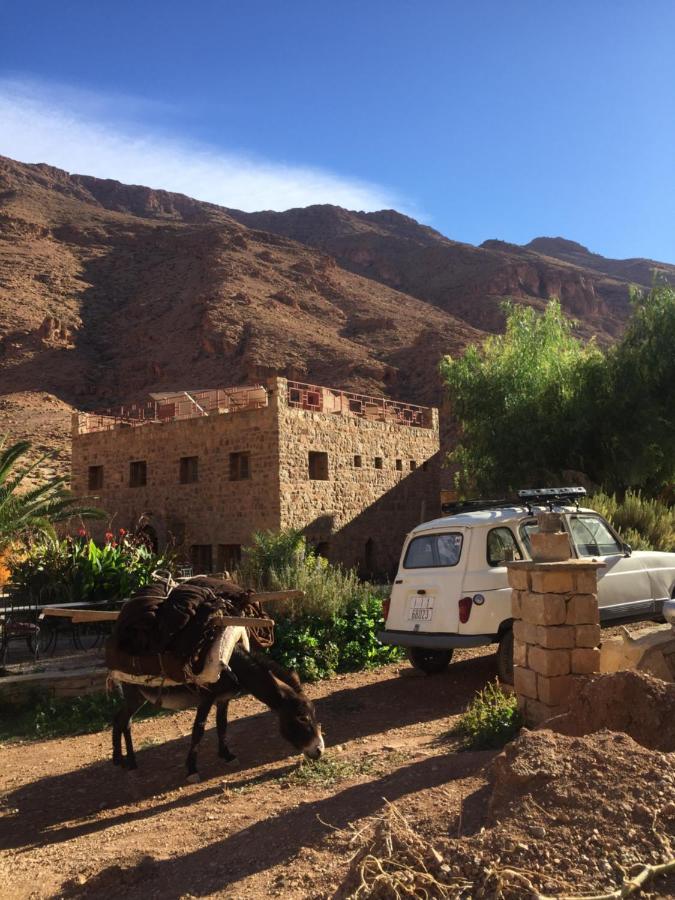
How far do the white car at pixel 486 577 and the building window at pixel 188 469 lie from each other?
1481 cm

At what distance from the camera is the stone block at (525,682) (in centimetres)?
564

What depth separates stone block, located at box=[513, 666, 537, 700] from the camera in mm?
5641

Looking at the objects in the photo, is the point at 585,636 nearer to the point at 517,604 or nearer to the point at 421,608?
the point at 517,604

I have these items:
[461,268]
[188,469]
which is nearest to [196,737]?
[188,469]

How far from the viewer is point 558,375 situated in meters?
19.0

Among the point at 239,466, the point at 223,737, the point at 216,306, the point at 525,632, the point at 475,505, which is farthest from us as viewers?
the point at 216,306

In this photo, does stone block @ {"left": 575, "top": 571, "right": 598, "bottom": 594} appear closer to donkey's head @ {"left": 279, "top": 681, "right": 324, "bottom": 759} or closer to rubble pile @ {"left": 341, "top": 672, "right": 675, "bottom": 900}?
rubble pile @ {"left": 341, "top": 672, "right": 675, "bottom": 900}

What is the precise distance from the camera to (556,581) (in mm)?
5613

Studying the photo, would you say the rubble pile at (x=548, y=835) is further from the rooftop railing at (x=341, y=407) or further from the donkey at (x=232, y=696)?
the rooftop railing at (x=341, y=407)

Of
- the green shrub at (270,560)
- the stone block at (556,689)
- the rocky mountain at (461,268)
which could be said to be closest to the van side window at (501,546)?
the stone block at (556,689)

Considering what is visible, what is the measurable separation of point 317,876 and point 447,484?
30.6 metres

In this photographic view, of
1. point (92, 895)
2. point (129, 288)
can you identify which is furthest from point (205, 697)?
point (129, 288)

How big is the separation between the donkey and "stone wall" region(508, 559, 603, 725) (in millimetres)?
1739

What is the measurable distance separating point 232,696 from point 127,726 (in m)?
0.96
